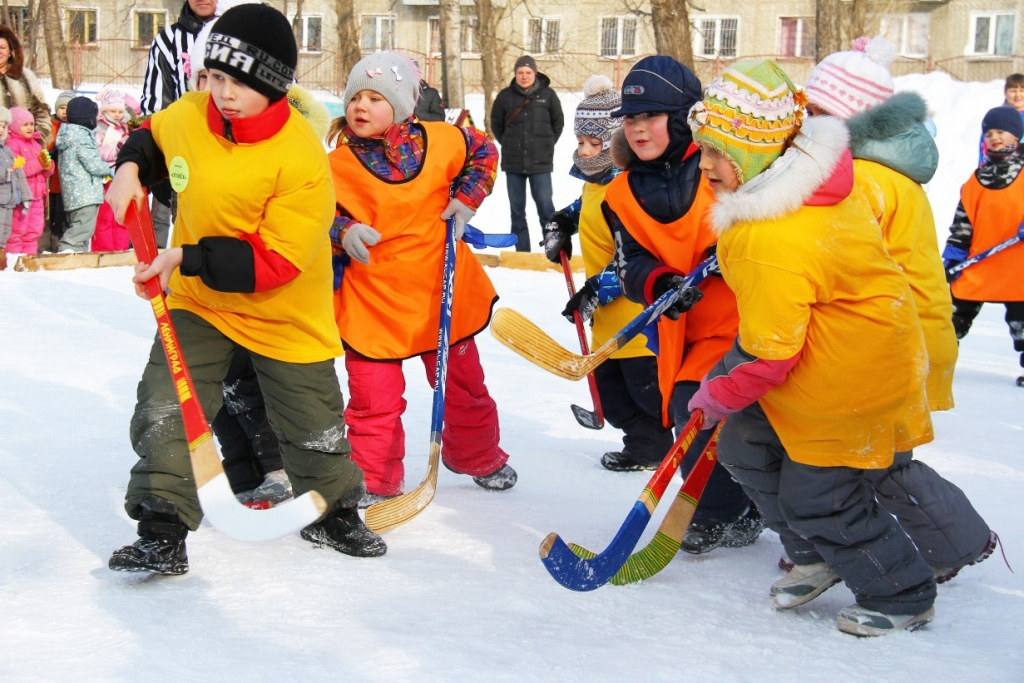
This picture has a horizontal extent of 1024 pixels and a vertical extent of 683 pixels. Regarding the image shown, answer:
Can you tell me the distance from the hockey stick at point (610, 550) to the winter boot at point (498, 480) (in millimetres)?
1130

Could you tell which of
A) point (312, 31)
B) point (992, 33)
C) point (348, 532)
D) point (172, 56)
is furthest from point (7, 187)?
point (992, 33)

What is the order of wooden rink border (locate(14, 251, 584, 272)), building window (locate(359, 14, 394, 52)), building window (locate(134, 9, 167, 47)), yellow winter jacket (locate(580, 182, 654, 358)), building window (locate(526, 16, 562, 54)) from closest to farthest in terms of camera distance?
yellow winter jacket (locate(580, 182, 654, 358)) < wooden rink border (locate(14, 251, 584, 272)) < building window (locate(526, 16, 562, 54)) < building window (locate(359, 14, 394, 52)) < building window (locate(134, 9, 167, 47))

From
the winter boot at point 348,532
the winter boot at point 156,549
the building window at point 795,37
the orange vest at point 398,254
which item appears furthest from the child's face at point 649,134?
the building window at point 795,37

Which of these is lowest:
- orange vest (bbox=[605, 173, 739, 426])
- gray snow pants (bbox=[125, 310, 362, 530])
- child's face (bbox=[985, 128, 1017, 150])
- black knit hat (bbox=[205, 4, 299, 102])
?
gray snow pants (bbox=[125, 310, 362, 530])

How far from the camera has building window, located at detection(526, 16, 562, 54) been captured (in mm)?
31109

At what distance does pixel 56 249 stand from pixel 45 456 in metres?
7.30

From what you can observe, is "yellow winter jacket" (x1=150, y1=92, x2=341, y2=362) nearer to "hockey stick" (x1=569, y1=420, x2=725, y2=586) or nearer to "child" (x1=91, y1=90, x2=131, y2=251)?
"hockey stick" (x1=569, y1=420, x2=725, y2=586)

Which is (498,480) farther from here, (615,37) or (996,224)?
(615,37)

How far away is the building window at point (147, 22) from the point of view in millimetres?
34312

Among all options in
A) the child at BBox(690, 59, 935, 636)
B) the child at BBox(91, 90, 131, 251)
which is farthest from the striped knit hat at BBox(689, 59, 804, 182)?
the child at BBox(91, 90, 131, 251)

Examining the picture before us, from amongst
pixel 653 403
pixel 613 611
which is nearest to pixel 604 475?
pixel 653 403

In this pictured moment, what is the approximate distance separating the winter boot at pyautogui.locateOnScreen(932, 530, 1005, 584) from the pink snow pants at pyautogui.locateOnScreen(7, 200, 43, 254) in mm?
8818

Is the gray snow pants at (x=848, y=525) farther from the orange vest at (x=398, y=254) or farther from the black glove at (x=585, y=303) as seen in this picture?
the black glove at (x=585, y=303)

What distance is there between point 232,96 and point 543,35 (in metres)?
29.7
